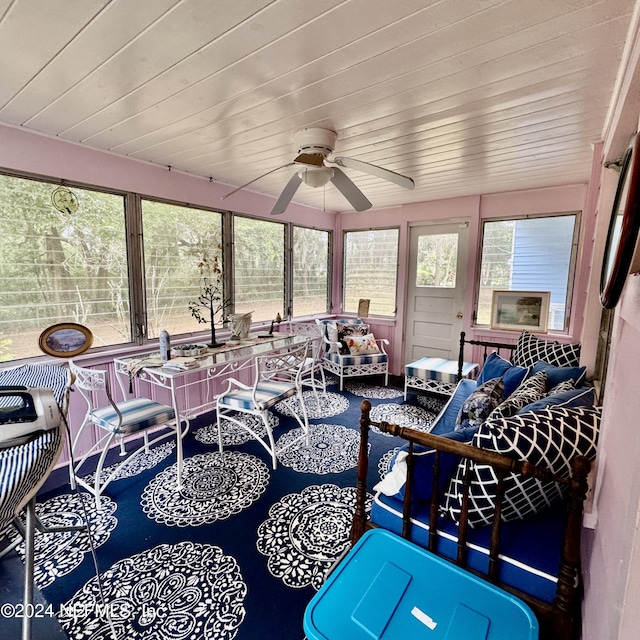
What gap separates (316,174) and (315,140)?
226mm

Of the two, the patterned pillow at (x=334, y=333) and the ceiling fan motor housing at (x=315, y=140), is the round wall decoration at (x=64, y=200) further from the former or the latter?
the patterned pillow at (x=334, y=333)

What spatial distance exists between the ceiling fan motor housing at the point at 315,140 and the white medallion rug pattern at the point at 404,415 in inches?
95.7

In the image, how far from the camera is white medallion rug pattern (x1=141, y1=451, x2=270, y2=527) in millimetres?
2080

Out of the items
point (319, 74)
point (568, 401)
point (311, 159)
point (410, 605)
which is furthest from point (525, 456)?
point (311, 159)

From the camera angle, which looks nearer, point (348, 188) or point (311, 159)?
point (311, 159)

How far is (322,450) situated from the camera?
284cm

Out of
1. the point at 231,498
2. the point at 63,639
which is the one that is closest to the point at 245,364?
the point at 231,498

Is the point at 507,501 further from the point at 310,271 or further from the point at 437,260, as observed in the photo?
the point at 310,271

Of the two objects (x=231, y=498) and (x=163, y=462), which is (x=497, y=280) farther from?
(x=163, y=462)

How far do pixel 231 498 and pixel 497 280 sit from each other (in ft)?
11.9

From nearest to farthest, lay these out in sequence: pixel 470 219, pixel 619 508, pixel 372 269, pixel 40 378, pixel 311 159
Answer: pixel 619 508 → pixel 40 378 → pixel 311 159 → pixel 470 219 → pixel 372 269

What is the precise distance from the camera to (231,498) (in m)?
2.22

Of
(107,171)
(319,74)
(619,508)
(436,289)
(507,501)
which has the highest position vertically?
(319,74)

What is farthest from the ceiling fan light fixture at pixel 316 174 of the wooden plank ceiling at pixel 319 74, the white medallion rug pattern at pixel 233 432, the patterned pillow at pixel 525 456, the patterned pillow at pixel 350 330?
the patterned pillow at pixel 350 330
